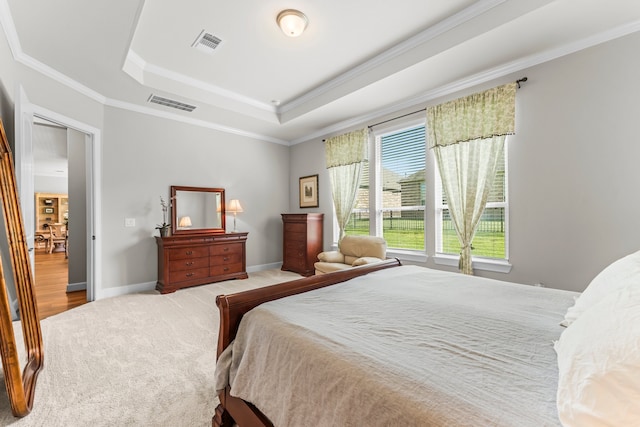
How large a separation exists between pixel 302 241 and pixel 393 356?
4262 mm

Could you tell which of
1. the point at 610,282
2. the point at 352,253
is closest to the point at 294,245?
the point at 352,253

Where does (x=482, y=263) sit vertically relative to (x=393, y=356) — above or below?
below

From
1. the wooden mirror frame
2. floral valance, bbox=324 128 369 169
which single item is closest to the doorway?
the wooden mirror frame

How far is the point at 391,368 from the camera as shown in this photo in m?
0.92

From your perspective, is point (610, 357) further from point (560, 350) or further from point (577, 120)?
point (577, 120)

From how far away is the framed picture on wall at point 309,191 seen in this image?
559 cm

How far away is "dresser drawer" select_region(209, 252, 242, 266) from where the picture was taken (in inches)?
183

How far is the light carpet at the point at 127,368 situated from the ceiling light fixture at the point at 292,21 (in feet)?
9.90

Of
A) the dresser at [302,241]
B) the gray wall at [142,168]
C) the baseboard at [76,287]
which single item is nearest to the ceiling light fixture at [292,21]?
the gray wall at [142,168]

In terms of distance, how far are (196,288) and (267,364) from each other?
3.62 metres

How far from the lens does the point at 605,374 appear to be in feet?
2.13

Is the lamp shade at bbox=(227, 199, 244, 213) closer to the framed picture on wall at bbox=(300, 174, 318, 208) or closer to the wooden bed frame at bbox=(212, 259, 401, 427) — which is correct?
the framed picture on wall at bbox=(300, 174, 318, 208)

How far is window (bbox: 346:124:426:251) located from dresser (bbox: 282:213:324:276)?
77 cm

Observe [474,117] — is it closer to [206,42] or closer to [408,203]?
[408,203]
